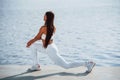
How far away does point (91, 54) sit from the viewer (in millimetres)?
18406

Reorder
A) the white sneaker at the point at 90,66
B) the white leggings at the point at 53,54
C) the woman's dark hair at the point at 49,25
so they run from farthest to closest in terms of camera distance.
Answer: the white sneaker at the point at 90,66, the white leggings at the point at 53,54, the woman's dark hair at the point at 49,25

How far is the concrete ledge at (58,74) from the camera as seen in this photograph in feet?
28.8

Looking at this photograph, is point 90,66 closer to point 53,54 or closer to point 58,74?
point 58,74

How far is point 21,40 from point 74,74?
1611cm

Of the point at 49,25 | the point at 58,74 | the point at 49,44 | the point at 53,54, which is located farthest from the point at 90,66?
the point at 49,25

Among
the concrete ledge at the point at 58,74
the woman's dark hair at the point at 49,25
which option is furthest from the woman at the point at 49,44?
the concrete ledge at the point at 58,74

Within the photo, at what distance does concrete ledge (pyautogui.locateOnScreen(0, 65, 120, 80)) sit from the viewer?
877 cm

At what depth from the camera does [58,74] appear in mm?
9156

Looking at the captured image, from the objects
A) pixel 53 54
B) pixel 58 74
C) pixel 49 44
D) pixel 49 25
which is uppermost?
pixel 49 25

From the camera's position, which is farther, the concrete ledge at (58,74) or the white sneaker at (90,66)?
the white sneaker at (90,66)

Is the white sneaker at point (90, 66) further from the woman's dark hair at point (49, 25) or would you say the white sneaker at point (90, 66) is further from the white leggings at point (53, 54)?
the woman's dark hair at point (49, 25)

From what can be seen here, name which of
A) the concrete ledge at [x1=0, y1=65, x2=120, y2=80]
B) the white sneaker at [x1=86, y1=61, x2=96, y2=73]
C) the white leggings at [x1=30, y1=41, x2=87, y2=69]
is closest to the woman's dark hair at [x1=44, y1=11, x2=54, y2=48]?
the white leggings at [x1=30, y1=41, x2=87, y2=69]

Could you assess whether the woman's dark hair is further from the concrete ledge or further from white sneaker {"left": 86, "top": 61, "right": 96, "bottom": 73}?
white sneaker {"left": 86, "top": 61, "right": 96, "bottom": 73}

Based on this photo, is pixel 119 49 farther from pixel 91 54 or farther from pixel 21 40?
pixel 21 40
